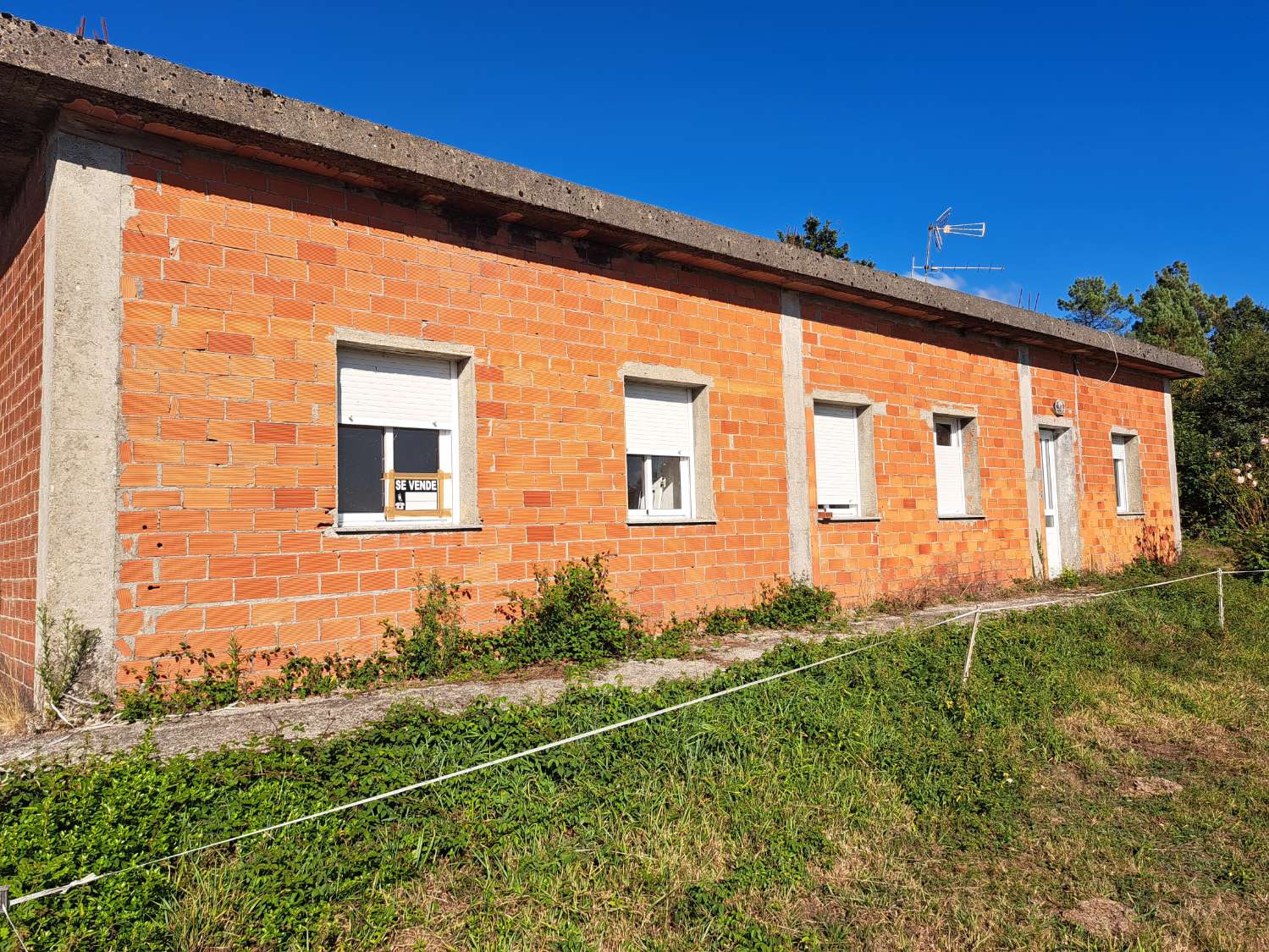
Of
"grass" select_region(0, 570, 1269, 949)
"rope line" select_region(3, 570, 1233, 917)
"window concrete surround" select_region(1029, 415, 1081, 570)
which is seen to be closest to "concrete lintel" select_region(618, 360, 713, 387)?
"rope line" select_region(3, 570, 1233, 917)

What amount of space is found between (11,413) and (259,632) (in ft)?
8.38

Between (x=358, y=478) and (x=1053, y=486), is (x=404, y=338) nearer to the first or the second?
(x=358, y=478)

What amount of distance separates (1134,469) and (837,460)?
784 centimetres

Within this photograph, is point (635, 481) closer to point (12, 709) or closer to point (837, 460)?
point (837, 460)

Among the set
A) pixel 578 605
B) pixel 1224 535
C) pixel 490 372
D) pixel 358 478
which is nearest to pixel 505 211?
pixel 490 372

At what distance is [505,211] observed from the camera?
6.87 metres

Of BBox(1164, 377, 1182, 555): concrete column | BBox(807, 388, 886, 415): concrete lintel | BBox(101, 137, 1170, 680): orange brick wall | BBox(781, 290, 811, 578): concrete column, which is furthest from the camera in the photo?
BBox(1164, 377, 1182, 555): concrete column

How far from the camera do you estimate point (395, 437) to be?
6.48 meters

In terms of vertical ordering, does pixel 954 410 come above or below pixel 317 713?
above

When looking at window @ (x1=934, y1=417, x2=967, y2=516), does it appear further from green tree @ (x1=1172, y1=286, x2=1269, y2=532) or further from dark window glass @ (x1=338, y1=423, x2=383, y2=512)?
dark window glass @ (x1=338, y1=423, x2=383, y2=512)

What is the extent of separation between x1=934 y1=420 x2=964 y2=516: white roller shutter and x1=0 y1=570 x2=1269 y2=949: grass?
5.43m

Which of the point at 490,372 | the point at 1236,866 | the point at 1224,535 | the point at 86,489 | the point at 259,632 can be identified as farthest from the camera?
the point at 1224,535

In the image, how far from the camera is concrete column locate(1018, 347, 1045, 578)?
12039 mm

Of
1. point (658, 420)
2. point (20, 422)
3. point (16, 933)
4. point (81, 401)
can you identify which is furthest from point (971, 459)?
point (16, 933)
